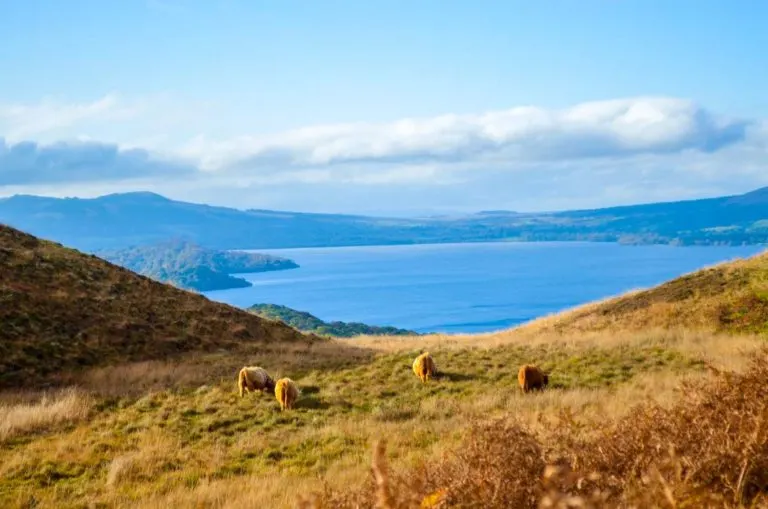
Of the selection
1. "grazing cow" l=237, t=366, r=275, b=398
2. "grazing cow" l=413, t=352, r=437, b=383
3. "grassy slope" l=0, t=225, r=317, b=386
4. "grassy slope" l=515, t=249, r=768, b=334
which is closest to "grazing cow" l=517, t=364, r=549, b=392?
"grazing cow" l=413, t=352, r=437, b=383

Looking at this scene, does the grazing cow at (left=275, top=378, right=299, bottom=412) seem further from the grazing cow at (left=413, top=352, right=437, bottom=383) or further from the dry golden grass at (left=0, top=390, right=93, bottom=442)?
the dry golden grass at (left=0, top=390, right=93, bottom=442)

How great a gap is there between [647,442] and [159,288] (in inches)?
1294

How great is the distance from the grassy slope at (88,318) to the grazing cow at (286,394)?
9247 mm

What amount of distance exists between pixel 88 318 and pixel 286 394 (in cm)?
1500

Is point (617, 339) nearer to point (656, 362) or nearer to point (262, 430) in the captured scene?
point (656, 362)

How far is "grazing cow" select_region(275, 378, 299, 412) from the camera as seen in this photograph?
15820mm

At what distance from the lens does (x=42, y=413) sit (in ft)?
48.9

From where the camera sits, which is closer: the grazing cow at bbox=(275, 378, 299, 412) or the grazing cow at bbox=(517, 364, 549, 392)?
the grazing cow at bbox=(275, 378, 299, 412)

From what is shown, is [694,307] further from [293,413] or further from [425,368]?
[293,413]

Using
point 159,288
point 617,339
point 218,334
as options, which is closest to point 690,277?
point 617,339

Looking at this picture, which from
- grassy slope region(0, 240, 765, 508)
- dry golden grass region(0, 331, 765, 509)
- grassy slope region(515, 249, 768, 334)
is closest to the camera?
dry golden grass region(0, 331, 765, 509)

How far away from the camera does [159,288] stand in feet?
114

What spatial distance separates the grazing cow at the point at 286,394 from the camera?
51.9 feet

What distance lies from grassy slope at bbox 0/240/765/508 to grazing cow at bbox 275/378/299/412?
1.01 feet
